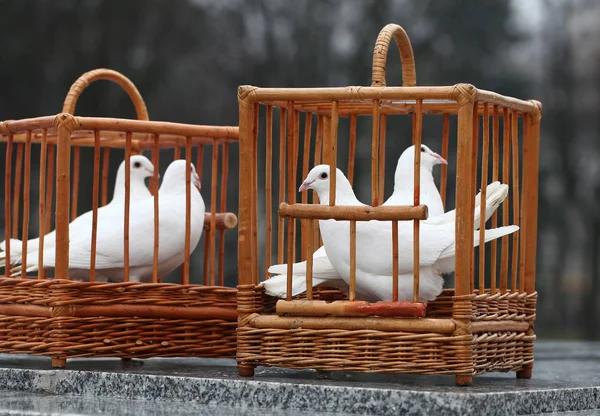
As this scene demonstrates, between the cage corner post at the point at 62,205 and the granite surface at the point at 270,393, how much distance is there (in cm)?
18

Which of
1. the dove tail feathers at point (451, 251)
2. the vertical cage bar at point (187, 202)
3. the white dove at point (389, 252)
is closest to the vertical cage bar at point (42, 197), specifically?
the vertical cage bar at point (187, 202)

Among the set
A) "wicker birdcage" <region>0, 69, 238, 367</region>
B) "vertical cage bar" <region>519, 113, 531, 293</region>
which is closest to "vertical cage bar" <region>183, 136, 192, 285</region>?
"wicker birdcage" <region>0, 69, 238, 367</region>

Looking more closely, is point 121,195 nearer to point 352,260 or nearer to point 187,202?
point 187,202

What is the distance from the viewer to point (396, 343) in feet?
9.71

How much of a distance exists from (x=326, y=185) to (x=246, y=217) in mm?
258

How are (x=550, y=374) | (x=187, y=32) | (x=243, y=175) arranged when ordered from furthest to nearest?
(x=187, y=32), (x=550, y=374), (x=243, y=175)

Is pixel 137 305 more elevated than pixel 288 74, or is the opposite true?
pixel 288 74

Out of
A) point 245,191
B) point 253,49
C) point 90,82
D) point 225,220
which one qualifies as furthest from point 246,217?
point 253,49

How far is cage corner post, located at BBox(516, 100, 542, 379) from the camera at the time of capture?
349 cm

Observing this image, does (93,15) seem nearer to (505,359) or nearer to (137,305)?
(137,305)

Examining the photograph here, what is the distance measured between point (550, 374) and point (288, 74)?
13.7ft

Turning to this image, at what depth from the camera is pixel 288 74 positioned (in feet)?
24.6

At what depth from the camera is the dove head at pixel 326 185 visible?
3.17 metres

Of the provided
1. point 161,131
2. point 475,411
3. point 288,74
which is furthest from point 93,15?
point 475,411
